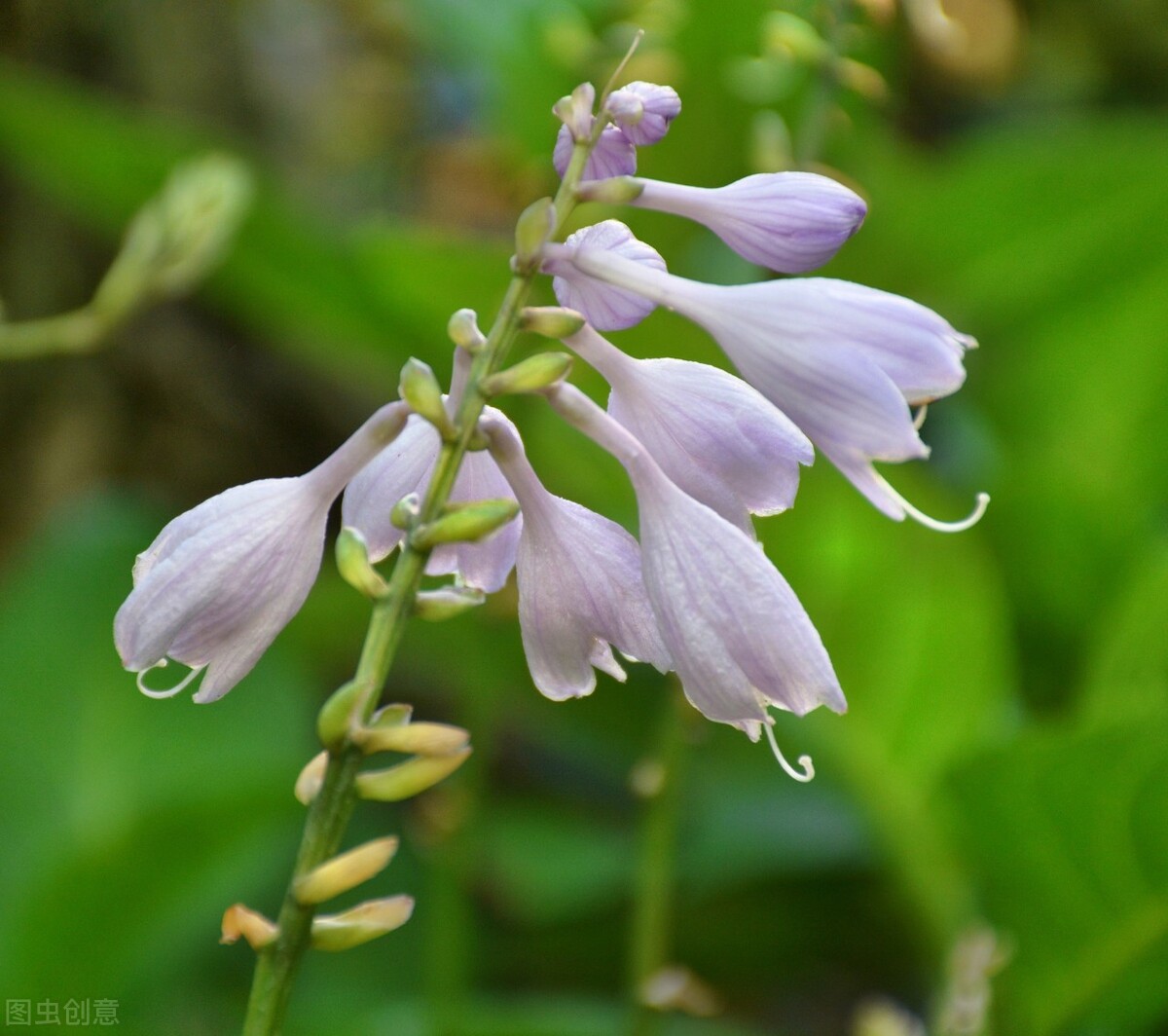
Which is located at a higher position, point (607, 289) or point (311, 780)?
point (607, 289)

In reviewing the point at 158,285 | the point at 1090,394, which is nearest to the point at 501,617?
the point at 158,285

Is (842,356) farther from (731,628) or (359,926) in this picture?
(359,926)

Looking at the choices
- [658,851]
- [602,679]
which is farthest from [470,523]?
[602,679]

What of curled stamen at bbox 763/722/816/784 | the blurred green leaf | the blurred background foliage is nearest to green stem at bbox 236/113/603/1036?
curled stamen at bbox 763/722/816/784

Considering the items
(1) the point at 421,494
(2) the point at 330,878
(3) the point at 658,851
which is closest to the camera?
(2) the point at 330,878

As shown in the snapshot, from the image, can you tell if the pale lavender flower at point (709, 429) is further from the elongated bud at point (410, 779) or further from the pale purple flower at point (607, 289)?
the elongated bud at point (410, 779)

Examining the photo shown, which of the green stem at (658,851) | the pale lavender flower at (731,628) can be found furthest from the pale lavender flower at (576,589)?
the green stem at (658,851)

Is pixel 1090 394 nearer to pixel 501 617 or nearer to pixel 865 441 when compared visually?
pixel 501 617
